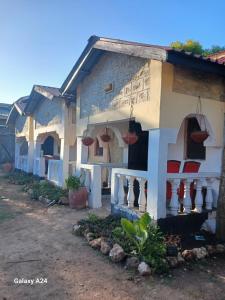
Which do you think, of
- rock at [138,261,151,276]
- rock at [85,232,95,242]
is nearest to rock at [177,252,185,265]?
rock at [138,261,151,276]

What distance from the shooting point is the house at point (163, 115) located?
568cm

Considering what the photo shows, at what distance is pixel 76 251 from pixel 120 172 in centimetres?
234

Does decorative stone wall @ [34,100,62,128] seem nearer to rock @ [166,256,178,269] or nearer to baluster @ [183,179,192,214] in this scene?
baluster @ [183,179,192,214]

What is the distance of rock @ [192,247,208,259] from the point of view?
15.9 feet

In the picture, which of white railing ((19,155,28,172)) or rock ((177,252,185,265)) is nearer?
rock ((177,252,185,265))

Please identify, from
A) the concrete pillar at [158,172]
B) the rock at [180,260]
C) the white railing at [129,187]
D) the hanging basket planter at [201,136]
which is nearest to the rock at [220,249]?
the rock at [180,260]

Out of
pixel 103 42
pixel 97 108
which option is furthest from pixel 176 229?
pixel 103 42

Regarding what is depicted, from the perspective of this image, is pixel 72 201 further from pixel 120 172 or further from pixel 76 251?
pixel 76 251

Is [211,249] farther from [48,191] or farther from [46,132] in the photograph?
[46,132]

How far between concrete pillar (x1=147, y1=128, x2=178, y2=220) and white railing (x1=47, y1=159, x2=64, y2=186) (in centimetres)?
618

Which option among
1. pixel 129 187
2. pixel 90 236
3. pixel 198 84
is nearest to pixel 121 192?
pixel 129 187

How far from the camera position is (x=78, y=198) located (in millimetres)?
8547

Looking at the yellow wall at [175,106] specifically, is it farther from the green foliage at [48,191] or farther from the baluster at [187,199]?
the green foliage at [48,191]

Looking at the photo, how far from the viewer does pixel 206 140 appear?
21.1 feet
